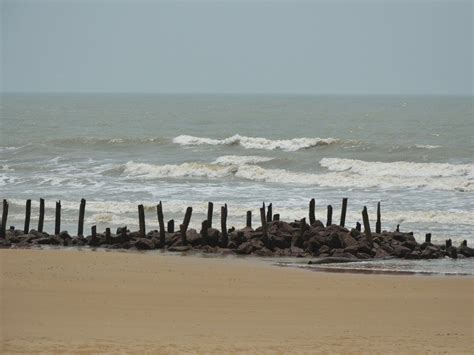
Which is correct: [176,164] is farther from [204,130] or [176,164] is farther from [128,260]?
[204,130]

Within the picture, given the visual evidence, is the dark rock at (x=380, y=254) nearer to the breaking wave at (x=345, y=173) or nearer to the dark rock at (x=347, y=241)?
the dark rock at (x=347, y=241)

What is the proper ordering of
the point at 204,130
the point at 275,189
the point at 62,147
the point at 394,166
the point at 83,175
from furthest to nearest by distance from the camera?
1. the point at 204,130
2. the point at 62,147
3. the point at 394,166
4. the point at 83,175
5. the point at 275,189

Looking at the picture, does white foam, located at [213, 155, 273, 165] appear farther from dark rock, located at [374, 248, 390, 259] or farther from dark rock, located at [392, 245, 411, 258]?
dark rock, located at [392, 245, 411, 258]

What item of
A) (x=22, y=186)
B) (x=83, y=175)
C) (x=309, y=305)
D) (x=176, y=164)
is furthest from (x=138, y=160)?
(x=309, y=305)

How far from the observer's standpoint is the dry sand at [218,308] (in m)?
13.1

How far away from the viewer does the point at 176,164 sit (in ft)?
149

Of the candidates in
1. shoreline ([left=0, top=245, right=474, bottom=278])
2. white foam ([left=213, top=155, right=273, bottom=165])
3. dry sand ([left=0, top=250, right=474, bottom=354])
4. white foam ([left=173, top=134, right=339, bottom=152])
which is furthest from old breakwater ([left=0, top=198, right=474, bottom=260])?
white foam ([left=173, top=134, right=339, bottom=152])

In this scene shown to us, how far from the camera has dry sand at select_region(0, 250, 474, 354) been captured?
13070 mm

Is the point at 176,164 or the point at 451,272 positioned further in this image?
the point at 176,164

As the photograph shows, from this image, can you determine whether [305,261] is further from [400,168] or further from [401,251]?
[400,168]

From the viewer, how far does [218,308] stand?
1530 centimetres

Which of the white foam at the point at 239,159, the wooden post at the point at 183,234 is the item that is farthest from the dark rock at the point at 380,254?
the white foam at the point at 239,159

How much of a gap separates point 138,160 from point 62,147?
8880mm

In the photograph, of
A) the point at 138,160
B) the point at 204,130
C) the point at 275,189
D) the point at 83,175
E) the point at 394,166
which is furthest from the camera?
the point at 204,130
